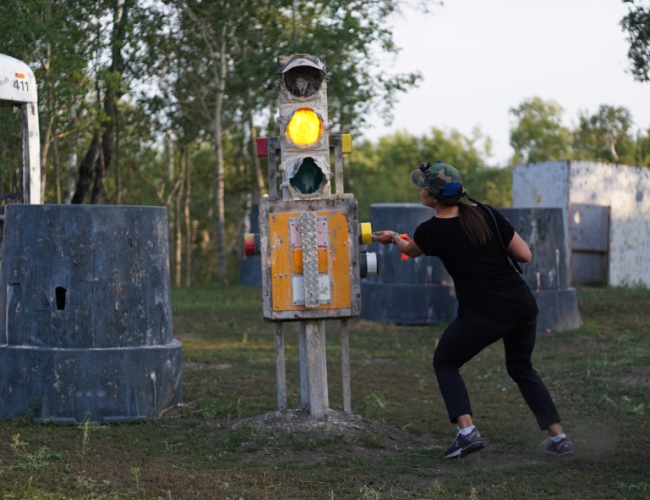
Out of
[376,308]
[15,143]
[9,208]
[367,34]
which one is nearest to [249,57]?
[367,34]

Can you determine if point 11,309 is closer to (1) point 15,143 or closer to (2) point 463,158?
(1) point 15,143

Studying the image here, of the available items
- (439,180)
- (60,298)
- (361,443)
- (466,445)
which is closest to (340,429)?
(361,443)

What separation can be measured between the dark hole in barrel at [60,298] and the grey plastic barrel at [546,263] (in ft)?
20.9

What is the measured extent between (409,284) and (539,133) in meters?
62.5

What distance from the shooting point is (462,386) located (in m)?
5.96

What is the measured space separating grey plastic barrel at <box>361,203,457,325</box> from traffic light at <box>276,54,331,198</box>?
7.13 metres

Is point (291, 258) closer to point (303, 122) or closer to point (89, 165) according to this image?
point (303, 122)

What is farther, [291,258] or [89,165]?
[89,165]

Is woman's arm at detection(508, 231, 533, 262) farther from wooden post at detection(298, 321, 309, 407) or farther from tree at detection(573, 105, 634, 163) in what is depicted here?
tree at detection(573, 105, 634, 163)

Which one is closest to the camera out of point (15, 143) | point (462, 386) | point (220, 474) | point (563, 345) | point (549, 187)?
point (220, 474)

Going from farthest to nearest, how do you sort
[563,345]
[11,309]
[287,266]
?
[563,345] < [11,309] < [287,266]

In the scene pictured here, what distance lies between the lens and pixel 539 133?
73.8 m

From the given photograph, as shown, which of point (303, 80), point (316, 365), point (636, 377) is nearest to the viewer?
point (303, 80)

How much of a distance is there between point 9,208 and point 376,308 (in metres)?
7.50
